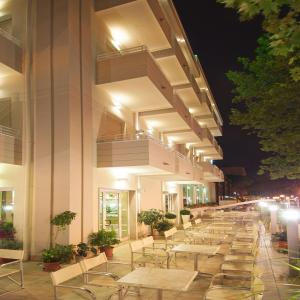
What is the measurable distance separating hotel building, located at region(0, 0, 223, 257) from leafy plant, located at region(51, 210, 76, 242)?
0.26 meters

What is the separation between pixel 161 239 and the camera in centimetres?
1667

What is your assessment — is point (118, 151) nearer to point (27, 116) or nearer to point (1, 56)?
point (27, 116)

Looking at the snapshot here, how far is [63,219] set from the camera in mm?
10633

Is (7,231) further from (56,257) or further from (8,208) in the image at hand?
(56,257)

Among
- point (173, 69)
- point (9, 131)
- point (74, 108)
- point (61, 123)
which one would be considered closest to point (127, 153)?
point (74, 108)

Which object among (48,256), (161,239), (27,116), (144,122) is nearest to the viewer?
(48,256)

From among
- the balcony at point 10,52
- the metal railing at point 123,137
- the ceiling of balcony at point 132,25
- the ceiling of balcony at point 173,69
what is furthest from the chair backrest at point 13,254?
the ceiling of balcony at point 173,69

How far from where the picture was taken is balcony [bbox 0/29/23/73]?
37.3 feet

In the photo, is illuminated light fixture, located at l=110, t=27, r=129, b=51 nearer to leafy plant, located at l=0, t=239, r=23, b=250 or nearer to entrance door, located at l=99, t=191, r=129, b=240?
entrance door, located at l=99, t=191, r=129, b=240

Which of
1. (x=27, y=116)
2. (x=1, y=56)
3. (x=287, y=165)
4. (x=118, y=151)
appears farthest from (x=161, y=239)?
(x=1, y=56)

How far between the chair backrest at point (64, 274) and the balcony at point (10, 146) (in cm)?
618

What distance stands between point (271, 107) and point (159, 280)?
7.36 meters

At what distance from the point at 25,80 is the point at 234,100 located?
739 centimetres

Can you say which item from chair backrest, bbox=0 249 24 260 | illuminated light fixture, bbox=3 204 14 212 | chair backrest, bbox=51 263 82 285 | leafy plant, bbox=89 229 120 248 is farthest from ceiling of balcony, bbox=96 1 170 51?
chair backrest, bbox=51 263 82 285
